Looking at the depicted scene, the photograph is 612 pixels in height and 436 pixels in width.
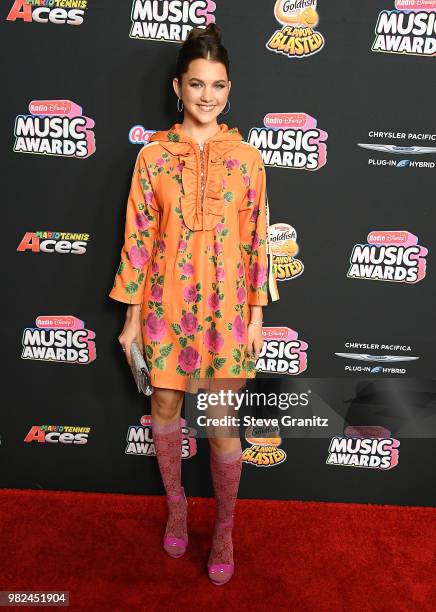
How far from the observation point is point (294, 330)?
7.37ft

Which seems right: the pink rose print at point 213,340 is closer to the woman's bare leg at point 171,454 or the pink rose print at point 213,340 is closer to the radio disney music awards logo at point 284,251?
the woman's bare leg at point 171,454

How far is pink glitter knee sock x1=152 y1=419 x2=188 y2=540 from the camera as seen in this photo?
2059 mm

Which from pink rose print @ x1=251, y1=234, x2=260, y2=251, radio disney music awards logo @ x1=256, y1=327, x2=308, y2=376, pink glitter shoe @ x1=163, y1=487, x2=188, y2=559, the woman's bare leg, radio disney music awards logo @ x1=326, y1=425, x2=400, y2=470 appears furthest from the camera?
radio disney music awards logo @ x1=326, y1=425, x2=400, y2=470

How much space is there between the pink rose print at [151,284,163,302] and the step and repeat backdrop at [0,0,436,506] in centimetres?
40

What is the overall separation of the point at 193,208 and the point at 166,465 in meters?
0.98

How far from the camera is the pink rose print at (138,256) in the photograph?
1.89 m

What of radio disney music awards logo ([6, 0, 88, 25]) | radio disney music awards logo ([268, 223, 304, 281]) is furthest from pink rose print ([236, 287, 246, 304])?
radio disney music awards logo ([6, 0, 88, 25])

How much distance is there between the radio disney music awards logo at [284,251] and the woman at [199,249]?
0.70 feet

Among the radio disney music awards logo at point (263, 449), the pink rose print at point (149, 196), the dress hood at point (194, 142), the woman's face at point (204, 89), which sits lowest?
the radio disney music awards logo at point (263, 449)

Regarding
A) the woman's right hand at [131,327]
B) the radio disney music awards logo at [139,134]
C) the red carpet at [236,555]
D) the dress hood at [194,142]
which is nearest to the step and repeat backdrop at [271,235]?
the radio disney music awards logo at [139,134]

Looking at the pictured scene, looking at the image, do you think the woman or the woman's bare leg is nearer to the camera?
the woman

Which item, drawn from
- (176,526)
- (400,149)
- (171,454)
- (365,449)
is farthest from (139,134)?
(365,449)

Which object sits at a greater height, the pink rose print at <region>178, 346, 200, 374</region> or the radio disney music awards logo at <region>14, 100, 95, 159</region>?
the radio disney music awards logo at <region>14, 100, 95, 159</region>

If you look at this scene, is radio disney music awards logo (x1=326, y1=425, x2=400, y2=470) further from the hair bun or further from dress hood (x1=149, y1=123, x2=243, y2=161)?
the hair bun
